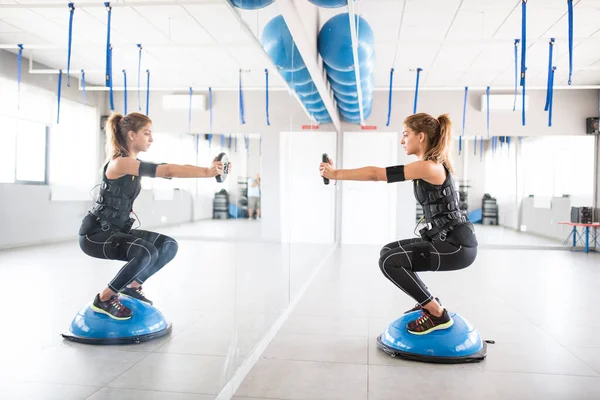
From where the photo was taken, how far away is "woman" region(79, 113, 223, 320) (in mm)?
1313

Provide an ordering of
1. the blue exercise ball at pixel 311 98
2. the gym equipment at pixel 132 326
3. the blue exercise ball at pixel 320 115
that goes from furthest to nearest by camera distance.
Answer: the blue exercise ball at pixel 320 115
the blue exercise ball at pixel 311 98
the gym equipment at pixel 132 326

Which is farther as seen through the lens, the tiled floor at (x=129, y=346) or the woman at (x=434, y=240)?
the woman at (x=434, y=240)

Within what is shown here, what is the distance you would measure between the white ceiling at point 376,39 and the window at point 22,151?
19 centimetres

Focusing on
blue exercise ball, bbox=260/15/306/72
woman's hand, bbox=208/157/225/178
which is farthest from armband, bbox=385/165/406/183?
blue exercise ball, bbox=260/15/306/72

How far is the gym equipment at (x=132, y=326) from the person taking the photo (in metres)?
1.89

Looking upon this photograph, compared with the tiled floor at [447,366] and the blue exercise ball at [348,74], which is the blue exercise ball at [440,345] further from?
the blue exercise ball at [348,74]

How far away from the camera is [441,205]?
2742mm

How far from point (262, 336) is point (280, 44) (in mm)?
2213

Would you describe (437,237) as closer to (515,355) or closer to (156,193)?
(515,355)

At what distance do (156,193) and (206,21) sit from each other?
121 cm

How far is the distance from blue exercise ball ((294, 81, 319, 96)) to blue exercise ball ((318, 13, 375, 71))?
44 centimetres

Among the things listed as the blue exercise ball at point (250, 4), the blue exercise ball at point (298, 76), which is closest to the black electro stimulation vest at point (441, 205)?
the blue exercise ball at point (250, 4)

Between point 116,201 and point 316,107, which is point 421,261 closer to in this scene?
point 116,201

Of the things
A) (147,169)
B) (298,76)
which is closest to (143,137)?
(147,169)
